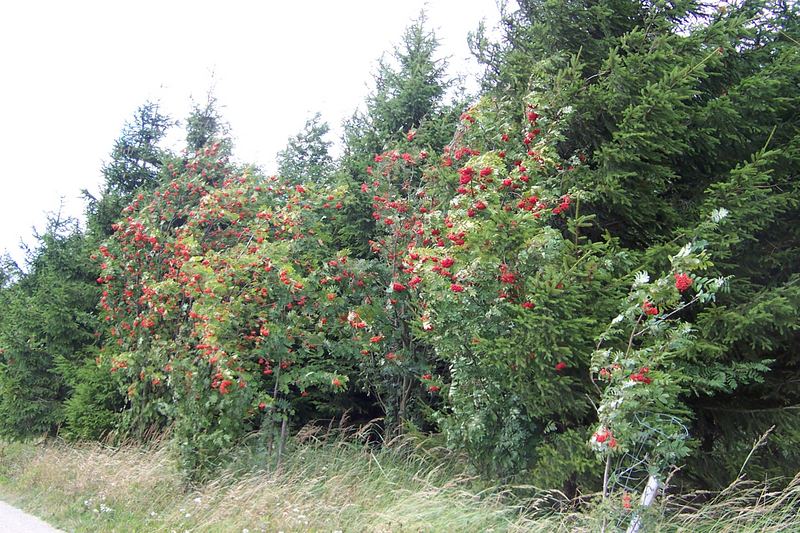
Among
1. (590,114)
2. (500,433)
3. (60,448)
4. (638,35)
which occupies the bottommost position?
(500,433)

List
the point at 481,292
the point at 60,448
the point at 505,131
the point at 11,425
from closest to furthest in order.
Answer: the point at 481,292 → the point at 505,131 → the point at 60,448 → the point at 11,425

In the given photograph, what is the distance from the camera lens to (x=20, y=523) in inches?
258

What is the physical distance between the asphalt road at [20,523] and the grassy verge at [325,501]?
0.12 metres

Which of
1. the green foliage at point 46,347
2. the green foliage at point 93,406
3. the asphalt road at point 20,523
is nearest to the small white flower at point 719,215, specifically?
the asphalt road at point 20,523

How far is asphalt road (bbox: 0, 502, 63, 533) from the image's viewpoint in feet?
20.4

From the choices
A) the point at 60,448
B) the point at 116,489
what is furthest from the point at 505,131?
the point at 60,448

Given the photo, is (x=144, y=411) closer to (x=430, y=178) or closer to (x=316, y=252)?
(x=316, y=252)

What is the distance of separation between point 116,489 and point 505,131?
5.77 meters

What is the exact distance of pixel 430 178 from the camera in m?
7.68

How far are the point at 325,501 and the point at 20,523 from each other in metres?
3.30

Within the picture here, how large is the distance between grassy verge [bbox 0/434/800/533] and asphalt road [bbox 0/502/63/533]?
0.12m

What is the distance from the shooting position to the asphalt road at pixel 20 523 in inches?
245

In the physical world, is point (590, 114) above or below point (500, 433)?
above

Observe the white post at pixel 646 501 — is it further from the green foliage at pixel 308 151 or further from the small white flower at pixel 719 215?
the green foliage at pixel 308 151
